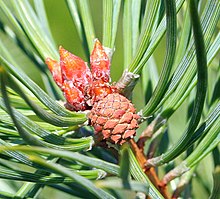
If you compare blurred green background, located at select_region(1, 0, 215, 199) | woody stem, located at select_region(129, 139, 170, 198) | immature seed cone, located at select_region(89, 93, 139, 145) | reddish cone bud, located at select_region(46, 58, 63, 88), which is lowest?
woody stem, located at select_region(129, 139, 170, 198)

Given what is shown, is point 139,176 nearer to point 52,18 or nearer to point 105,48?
point 105,48

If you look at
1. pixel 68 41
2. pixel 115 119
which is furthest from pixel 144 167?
pixel 68 41

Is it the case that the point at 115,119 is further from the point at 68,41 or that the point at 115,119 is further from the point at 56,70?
the point at 68,41

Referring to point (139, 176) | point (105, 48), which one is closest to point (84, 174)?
point (139, 176)

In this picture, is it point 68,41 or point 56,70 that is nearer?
point 56,70

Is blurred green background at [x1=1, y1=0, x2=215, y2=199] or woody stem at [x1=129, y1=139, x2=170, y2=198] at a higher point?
blurred green background at [x1=1, y1=0, x2=215, y2=199]

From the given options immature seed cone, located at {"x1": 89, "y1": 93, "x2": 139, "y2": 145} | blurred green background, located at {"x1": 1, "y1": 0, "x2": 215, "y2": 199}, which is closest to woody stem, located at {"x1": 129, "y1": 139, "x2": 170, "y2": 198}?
immature seed cone, located at {"x1": 89, "y1": 93, "x2": 139, "y2": 145}

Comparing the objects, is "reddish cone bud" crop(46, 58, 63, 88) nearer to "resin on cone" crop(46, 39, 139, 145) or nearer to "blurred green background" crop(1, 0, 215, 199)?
"resin on cone" crop(46, 39, 139, 145)

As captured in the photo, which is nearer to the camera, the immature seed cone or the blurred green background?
the immature seed cone

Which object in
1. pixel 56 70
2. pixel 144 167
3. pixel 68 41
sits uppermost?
pixel 68 41
